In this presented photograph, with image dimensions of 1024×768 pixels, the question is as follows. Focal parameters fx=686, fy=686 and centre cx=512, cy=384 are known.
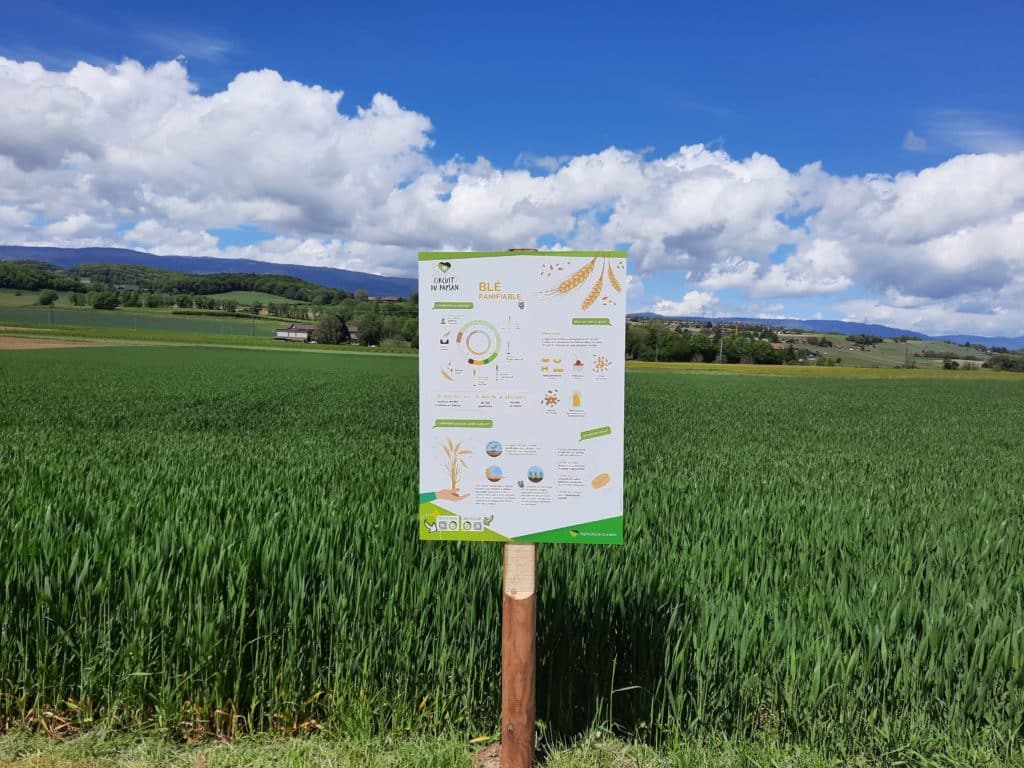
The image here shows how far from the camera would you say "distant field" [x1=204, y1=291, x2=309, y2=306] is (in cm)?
16926

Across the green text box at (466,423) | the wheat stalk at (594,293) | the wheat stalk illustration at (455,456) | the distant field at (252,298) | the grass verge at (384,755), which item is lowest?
the grass verge at (384,755)

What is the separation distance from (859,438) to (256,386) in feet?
79.9

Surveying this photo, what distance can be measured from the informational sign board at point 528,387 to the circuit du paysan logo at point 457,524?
22 mm

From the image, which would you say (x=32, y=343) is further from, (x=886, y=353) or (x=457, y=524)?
(x=886, y=353)

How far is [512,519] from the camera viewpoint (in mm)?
3535

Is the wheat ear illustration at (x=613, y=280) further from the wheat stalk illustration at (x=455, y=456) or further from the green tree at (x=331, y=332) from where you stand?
the green tree at (x=331, y=332)

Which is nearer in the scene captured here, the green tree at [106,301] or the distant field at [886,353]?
the distant field at [886,353]

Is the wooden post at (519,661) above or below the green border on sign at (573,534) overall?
below

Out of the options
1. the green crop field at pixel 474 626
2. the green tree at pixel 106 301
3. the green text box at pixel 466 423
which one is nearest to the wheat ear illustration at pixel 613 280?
the green text box at pixel 466 423

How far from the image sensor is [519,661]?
352cm

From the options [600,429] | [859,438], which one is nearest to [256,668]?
[600,429]

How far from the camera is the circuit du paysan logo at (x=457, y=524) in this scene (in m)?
3.57

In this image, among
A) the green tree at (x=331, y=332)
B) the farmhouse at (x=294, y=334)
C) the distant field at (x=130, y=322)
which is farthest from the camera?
the farmhouse at (x=294, y=334)

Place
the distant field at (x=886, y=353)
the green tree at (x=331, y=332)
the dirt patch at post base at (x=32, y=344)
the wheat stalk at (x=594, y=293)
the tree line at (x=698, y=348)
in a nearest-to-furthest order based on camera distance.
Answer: the wheat stalk at (x=594, y=293) → the dirt patch at post base at (x=32, y=344) → the tree line at (x=698, y=348) → the green tree at (x=331, y=332) → the distant field at (x=886, y=353)
